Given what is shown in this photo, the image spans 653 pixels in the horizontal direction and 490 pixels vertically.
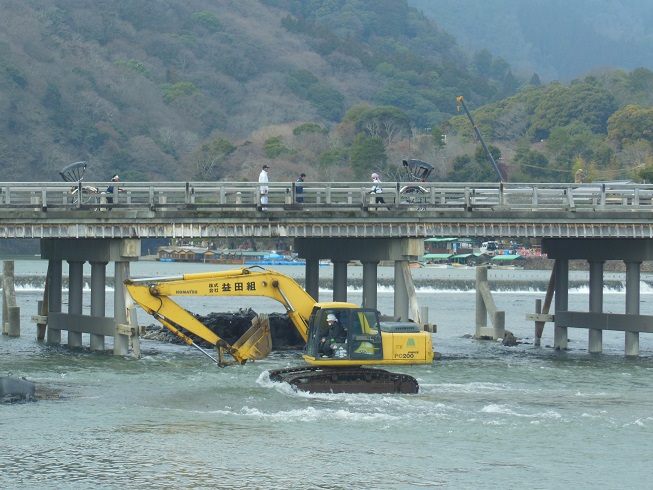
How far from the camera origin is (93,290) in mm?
53250

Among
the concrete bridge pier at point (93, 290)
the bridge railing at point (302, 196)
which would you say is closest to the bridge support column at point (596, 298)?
the bridge railing at point (302, 196)

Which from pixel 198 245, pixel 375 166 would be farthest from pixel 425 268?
pixel 198 245

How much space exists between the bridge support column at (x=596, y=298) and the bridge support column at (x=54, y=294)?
21.6m

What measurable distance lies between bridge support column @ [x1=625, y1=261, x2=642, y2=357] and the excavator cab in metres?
18.9

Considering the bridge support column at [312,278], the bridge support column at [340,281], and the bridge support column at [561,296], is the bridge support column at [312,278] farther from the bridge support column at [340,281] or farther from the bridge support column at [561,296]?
the bridge support column at [561,296]

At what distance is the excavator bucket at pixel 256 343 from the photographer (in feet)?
133

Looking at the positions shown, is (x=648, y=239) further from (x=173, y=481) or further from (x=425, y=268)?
(x=425, y=268)

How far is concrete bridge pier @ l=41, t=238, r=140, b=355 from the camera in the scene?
49.8 meters

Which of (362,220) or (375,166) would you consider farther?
(375,166)

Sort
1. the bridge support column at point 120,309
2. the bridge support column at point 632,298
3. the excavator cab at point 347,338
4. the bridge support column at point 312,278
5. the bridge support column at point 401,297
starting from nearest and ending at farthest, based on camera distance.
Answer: the excavator cab at point 347,338 < the bridge support column at point 120,309 < the bridge support column at point 401,297 < the bridge support column at point 632,298 < the bridge support column at point 312,278

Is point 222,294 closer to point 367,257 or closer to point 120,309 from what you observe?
point 120,309

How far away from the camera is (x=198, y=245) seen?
189 m

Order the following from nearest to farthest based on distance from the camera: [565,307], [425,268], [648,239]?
[648,239]
[565,307]
[425,268]

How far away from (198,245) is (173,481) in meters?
159
